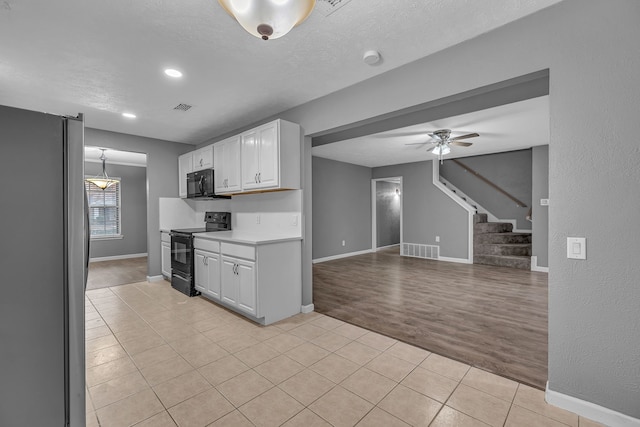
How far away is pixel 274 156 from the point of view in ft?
10.7

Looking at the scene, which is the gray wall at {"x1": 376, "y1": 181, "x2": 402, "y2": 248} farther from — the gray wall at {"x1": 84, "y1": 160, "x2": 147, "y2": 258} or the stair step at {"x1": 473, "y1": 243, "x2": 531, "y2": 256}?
the gray wall at {"x1": 84, "y1": 160, "x2": 147, "y2": 258}

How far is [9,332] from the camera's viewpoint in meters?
1.15

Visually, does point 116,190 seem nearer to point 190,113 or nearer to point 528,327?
point 190,113

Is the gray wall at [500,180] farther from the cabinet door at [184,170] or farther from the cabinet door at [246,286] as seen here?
the cabinet door at [246,286]

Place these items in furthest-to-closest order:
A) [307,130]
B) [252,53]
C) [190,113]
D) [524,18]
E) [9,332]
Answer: [190,113], [307,130], [252,53], [524,18], [9,332]

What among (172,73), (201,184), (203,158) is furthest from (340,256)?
(172,73)

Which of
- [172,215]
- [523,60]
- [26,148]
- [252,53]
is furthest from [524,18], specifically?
[172,215]

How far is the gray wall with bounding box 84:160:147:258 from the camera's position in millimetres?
7484

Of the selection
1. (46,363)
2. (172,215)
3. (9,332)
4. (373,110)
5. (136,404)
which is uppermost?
(373,110)

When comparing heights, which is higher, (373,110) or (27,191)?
(373,110)

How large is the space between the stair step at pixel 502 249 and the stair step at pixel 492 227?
343mm

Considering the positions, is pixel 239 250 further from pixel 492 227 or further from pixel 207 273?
pixel 492 227

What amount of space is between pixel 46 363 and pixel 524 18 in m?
3.17

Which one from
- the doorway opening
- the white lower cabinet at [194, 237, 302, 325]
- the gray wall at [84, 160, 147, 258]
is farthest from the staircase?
the gray wall at [84, 160, 147, 258]
